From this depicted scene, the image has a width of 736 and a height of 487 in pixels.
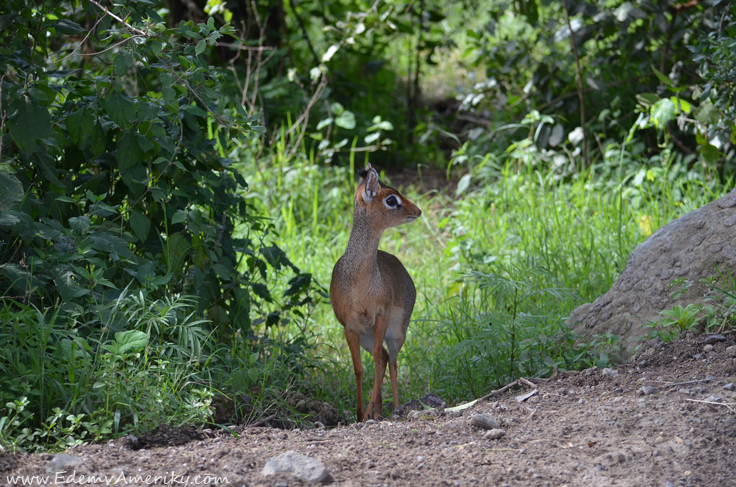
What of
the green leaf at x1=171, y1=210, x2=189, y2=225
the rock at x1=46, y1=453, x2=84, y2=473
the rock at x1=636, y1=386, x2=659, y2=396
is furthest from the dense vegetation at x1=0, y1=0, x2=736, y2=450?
the rock at x1=636, y1=386, x2=659, y2=396

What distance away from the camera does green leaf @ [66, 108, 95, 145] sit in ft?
11.1

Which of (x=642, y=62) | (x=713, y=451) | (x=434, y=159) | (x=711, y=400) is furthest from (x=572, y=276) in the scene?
(x=434, y=159)

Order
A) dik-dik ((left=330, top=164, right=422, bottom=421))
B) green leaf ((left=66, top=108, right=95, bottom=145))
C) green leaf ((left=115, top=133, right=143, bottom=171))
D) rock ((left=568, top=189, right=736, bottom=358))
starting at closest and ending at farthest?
green leaf ((left=66, top=108, right=95, bottom=145)) → green leaf ((left=115, top=133, right=143, bottom=171)) → rock ((left=568, top=189, right=736, bottom=358)) → dik-dik ((left=330, top=164, right=422, bottom=421))

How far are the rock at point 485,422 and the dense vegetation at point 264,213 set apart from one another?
34.4 inches

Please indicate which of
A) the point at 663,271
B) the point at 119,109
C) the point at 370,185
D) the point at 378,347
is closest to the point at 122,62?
the point at 119,109

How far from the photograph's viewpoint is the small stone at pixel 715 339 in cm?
329

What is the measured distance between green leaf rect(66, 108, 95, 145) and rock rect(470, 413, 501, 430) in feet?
7.27

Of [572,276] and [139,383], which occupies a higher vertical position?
[572,276]

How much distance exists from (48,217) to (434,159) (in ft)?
18.9

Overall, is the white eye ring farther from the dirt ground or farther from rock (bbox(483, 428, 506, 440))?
rock (bbox(483, 428, 506, 440))

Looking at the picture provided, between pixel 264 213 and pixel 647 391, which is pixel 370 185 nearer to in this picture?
pixel 647 391

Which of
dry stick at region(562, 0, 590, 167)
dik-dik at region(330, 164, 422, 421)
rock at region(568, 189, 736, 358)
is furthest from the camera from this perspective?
dry stick at region(562, 0, 590, 167)

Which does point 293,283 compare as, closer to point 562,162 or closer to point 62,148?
point 62,148

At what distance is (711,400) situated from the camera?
276cm
